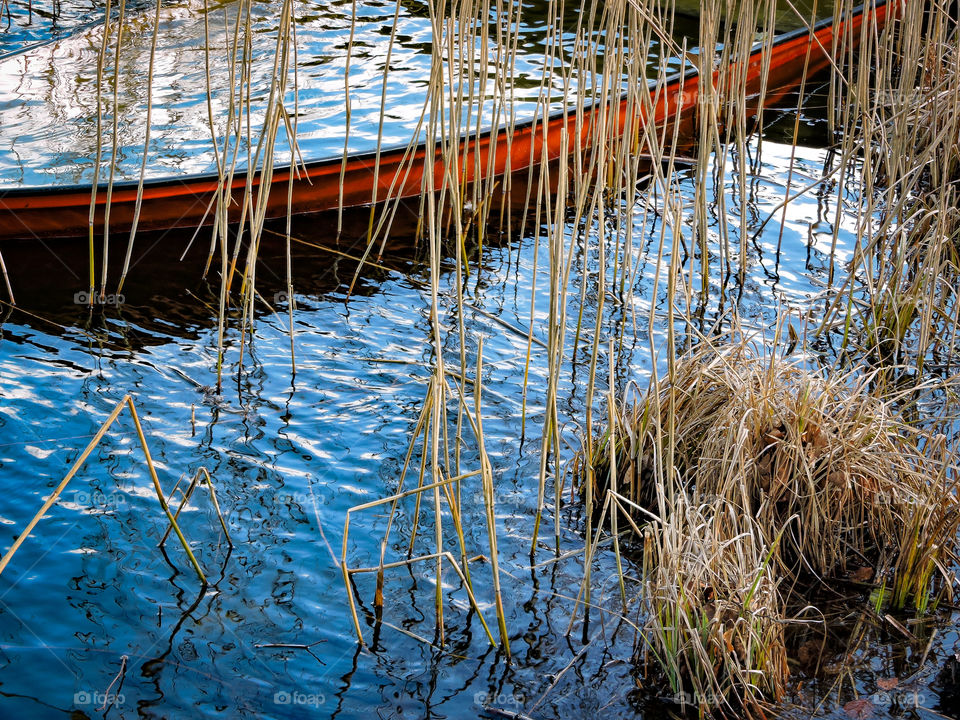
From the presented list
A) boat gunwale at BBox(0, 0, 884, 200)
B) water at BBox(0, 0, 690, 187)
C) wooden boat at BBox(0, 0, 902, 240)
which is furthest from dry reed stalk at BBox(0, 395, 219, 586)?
water at BBox(0, 0, 690, 187)

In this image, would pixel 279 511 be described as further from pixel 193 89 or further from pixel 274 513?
pixel 193 89

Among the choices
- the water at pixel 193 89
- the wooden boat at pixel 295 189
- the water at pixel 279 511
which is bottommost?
the water at pixel 279 511

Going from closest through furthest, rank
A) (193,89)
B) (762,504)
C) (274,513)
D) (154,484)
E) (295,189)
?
(154,484)
(762,504)
(274,513)
(295,189)
(193,89)

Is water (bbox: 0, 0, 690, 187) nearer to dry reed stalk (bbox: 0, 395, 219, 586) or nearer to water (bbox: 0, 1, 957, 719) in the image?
water (bbox: 0, 1, 957, 719)

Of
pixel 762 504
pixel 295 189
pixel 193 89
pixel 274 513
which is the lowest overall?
pixel 274 513

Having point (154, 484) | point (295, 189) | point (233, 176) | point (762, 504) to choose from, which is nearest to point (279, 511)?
point (154, 484)

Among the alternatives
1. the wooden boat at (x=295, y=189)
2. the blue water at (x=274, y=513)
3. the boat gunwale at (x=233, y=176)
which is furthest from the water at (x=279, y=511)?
the boat gunwale at (x=233, y=176)

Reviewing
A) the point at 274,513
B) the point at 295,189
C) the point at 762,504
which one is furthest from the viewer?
the point at 295,189

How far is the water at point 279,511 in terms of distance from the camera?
2.58 m

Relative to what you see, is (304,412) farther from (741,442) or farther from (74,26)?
(74,26)

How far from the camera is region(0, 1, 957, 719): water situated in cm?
258

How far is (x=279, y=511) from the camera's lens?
3.28 metres

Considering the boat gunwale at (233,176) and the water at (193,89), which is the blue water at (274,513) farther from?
the water at (193,89)

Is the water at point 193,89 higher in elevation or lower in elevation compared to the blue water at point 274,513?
higher
